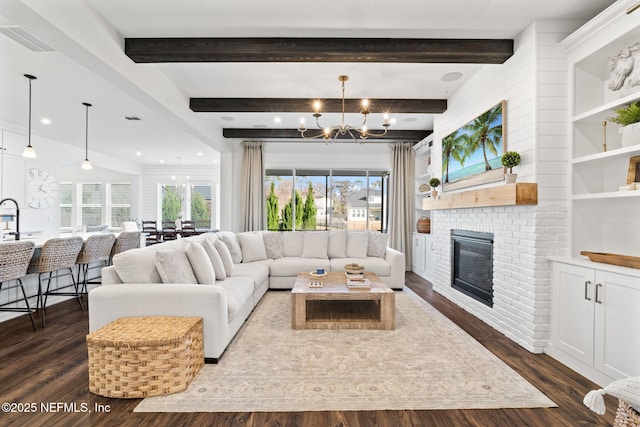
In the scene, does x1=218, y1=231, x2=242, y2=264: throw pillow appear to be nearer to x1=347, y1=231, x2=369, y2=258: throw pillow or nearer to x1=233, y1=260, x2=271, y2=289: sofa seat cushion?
x1=233, y1=260, x2=271, y2=289: sofa seat cushion

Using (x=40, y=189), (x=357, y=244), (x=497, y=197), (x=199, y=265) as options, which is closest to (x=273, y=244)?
(x=357, y=244)

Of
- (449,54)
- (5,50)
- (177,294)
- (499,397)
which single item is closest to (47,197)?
(5,50)

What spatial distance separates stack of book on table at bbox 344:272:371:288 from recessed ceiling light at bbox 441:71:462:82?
2630mm

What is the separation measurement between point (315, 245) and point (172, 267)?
2.86 metres

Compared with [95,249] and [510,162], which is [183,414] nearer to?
[510,162]

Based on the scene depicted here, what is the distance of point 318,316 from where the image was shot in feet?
11.7

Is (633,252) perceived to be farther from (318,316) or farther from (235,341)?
(235,341)

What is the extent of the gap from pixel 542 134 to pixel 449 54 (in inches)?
44.3

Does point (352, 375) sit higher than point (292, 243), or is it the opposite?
point (292, 243)

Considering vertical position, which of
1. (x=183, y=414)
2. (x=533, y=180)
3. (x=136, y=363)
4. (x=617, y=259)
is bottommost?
(x=183, y=414)

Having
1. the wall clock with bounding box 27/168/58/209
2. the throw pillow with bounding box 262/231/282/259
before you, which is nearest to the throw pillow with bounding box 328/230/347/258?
the throw pillow with bounding box 262/231/282/259

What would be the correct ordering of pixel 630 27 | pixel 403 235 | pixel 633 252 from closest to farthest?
pixel 630 27, pixel 633 252, pixel 403 235

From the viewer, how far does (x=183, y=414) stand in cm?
192

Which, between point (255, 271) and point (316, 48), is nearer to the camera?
point (316, 48)
